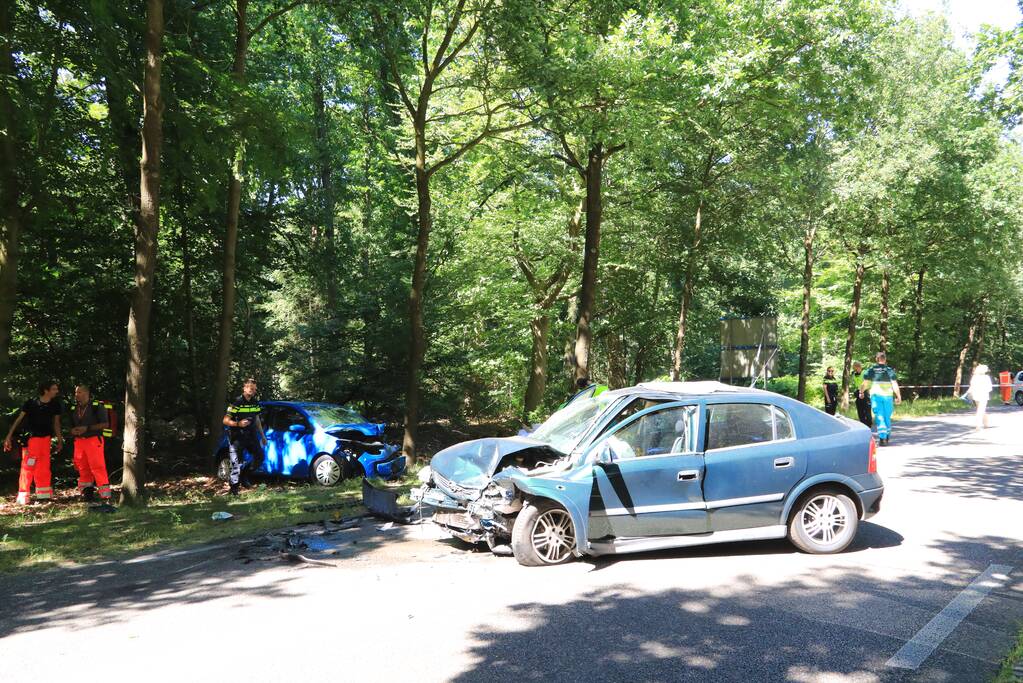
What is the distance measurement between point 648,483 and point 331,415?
8.19 metres

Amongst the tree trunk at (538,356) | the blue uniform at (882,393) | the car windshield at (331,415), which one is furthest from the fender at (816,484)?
the tree trunk at (538,356)

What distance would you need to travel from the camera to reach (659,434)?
23.7 ft

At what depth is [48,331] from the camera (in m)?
16.3

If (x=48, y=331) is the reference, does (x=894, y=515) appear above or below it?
below

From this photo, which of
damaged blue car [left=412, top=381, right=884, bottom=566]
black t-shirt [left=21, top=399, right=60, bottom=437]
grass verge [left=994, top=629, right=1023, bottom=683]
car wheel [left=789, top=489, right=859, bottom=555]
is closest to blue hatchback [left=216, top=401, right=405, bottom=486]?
black t-shirt [left=21, top=399, right=60, bottom=437]

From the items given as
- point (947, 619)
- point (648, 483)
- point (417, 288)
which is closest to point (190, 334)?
point (417, 288)

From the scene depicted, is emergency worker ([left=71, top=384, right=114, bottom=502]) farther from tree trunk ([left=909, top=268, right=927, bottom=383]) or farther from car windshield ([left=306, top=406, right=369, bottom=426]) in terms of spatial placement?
tree trunk ([left=909, top=268, right=927, bottom=383])

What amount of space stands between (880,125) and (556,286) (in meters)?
12.2

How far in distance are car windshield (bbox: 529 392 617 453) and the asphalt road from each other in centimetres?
124

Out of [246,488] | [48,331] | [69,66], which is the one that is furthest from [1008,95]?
[48,331]

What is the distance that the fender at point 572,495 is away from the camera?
6.92 metres

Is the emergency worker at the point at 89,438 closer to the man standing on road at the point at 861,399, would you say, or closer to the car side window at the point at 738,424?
the car side window at the point at 738,424

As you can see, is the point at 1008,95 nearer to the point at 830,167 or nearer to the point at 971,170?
the point at 830,167

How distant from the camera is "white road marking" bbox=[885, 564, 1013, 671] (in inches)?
189
